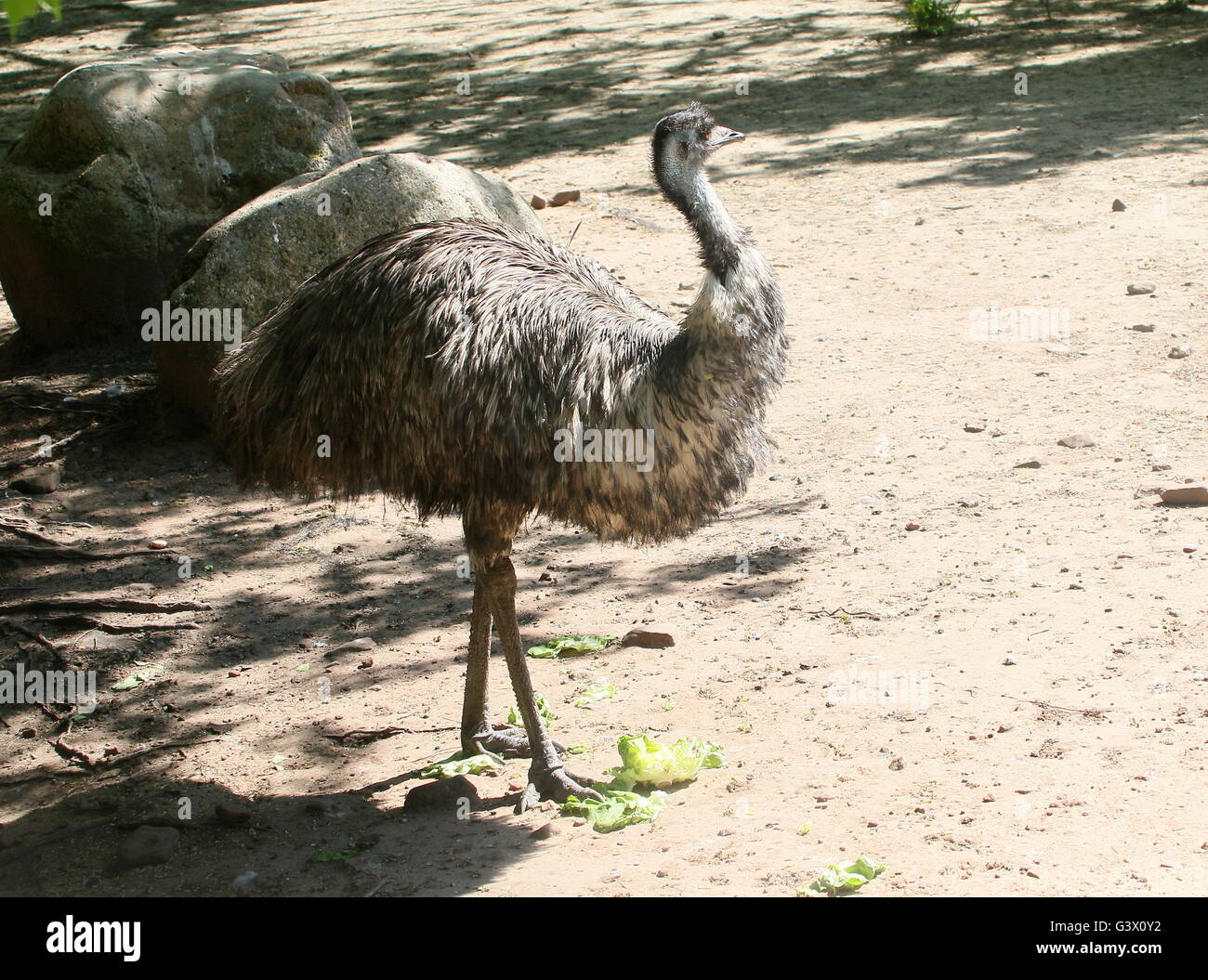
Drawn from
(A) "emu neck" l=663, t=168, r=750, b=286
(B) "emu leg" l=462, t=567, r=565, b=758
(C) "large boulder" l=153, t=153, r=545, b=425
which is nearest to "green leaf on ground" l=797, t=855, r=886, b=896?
(B) "emu leg" l=462, t=567, r=565, b=758

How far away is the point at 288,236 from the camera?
258 inches

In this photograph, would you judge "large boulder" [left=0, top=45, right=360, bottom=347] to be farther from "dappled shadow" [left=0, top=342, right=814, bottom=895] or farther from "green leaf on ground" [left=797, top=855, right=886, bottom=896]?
"green leaf on ground" [left=797, top=855, right=886, bottom=896]

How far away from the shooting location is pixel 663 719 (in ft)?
15.0

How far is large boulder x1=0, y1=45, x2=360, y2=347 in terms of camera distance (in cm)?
735

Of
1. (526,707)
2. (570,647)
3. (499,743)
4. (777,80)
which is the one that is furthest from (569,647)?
(777,80)

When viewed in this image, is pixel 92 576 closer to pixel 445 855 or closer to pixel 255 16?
pixel 445 855

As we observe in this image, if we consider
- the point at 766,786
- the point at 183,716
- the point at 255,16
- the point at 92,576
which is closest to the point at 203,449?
the point at 92,576

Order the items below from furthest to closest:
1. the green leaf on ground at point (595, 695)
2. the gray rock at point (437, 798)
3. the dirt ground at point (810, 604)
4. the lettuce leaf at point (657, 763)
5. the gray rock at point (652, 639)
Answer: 1. the gray rock at point (652, 639)
2. the green leaf on ground at point (595, 695)
3. the gray rock at point (437, 798)
4. the lettuce leaf at point (657, 763)
5. the dirt ground at point (810, 604)

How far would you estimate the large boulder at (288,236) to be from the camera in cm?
650

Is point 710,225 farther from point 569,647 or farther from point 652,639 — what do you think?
point 569,647

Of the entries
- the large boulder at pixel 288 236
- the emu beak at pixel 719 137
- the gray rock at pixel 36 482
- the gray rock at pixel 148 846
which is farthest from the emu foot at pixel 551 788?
the gray rock at pixel 36 482

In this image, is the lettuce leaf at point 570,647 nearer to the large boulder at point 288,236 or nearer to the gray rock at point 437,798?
the gray rock at point 437,798

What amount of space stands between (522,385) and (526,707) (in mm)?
976

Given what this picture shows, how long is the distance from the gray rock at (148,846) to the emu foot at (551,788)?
989 mm
